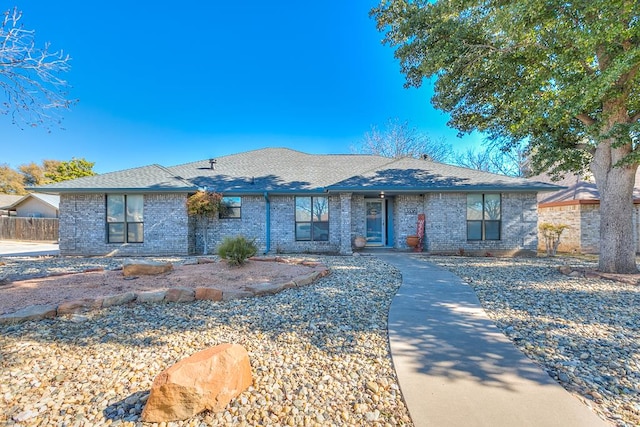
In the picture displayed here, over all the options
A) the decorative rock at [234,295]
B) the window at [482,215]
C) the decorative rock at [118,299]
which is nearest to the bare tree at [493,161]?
the window at [482,215]

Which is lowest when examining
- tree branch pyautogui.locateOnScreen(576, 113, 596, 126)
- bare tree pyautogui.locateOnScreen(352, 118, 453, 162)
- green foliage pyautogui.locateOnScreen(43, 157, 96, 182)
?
tree branch pyautogui.locateOnScreen(576, 113, 596, 126)

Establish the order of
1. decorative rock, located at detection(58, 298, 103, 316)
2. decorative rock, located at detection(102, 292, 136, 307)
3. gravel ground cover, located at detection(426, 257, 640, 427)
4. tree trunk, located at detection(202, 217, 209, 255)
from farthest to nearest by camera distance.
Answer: tree trunk, located at detection(202, 217, 209, 255), decorative rock, located at detection(102, 292, 136, 307), decorative rock, located at detection(58, 298, 103, 316), gravel ground cover, located at detection(426, 257, 640, 427)

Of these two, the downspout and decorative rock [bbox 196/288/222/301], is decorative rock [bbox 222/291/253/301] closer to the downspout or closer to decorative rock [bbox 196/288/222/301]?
decorative rock [bbox 196/288/222/301]

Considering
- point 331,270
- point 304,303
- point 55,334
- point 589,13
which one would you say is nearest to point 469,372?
point 304,303

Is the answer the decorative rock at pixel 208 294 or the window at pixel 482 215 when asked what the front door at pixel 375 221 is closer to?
the window at pixel 482 215

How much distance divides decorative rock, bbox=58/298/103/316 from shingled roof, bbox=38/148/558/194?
7207mm

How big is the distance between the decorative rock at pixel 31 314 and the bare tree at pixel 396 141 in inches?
1003

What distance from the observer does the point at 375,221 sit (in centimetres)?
1248

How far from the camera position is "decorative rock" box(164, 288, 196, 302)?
4.80 meters

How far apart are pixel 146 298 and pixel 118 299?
39cm

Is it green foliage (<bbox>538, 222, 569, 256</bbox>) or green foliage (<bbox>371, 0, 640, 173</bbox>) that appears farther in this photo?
green foliage (<bbox>538, 222, 569, 256</bbox>)

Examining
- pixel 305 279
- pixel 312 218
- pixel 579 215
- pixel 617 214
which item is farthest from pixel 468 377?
pixel 579 215

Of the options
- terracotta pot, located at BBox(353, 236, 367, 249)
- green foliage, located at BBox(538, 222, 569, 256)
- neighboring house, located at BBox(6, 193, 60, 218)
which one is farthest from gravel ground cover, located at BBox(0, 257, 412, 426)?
A: neighboring house, located at BBox(6, 193, 60, 218)

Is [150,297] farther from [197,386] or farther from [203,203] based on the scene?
[203,203]
